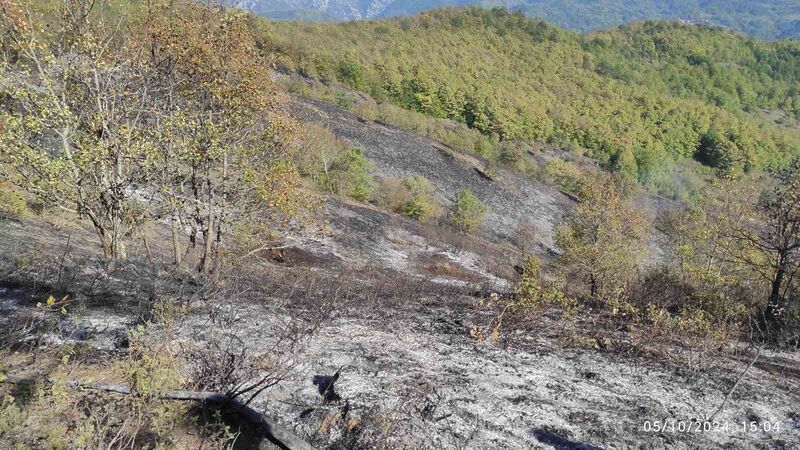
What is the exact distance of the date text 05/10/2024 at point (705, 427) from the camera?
5.57m

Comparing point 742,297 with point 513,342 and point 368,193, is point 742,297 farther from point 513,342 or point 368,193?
point 368,193

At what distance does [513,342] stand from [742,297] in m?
10.4

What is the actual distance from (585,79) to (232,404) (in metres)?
126

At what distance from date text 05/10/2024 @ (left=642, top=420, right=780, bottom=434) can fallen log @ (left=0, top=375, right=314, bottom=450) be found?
12.8ft

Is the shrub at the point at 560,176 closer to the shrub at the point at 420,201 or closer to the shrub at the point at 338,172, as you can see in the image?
the shrub at the point at 420,201

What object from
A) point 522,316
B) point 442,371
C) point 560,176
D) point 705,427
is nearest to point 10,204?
point 442,371

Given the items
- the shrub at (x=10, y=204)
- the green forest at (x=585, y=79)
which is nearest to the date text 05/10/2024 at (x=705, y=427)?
the shrub at (x=10, y=204)

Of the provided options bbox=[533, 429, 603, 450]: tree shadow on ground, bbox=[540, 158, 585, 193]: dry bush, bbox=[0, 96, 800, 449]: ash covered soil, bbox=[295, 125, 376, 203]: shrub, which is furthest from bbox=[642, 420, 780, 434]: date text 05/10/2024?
bbox=[540, 158, 585, 193]: dry bush

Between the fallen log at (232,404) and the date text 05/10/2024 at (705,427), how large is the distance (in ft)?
12.8

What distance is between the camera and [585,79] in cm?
11662

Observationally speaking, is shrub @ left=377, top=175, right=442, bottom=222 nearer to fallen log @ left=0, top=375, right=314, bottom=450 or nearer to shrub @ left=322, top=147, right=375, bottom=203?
shrub @ left=322, top=147, right=375, bottom=203

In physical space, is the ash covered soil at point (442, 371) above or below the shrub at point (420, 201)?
above

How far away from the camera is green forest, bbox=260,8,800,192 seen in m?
77.6

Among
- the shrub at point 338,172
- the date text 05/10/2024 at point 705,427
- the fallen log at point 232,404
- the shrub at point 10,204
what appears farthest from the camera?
the shrub at point 338,172
